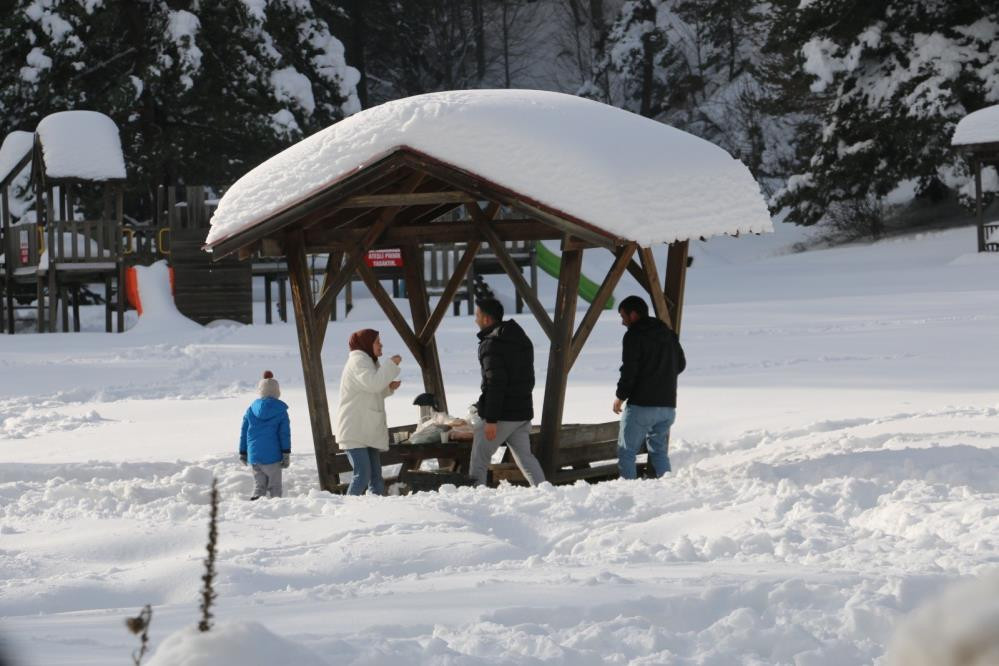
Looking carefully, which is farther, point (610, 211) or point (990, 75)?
point (990, 75)

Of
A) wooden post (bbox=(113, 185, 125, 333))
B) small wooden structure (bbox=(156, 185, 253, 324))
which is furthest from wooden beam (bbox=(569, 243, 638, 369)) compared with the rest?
small wooden structure (bbox=(156, 185, 253, 324))

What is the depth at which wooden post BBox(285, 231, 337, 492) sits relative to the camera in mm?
10906

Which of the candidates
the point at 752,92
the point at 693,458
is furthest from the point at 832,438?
the point at 752,92

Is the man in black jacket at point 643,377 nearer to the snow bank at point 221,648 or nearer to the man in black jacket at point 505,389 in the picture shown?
the man in black jacket at point 505,389

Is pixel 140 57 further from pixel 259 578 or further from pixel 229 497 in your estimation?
pixel 259 578

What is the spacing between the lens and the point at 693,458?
11727 millimetres

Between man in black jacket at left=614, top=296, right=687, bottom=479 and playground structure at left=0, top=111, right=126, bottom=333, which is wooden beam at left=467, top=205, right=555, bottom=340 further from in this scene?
playground structure at left=0, top=111, right=126, bottom=333

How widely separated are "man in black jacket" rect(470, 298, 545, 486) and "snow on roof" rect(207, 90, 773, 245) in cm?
93

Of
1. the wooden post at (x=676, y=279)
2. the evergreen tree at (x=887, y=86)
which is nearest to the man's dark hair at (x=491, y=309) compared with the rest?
the wooden post at (x=676, y=279)

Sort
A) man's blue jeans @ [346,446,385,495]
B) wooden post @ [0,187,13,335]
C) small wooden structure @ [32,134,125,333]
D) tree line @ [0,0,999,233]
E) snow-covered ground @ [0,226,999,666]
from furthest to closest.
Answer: tree line @ [0,0,999,233] < wooden post @ [0,187,13,335] < small wooden structure @ [32,134,125,333] < man's blue jeans @ [346,446,385,495] < snow-covered ground @ [0,226,999,666]

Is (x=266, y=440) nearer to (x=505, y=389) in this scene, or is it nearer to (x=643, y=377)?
(x=505, y=389)

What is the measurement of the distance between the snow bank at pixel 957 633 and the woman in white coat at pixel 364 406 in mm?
9025

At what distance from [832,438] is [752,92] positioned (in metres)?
40.6

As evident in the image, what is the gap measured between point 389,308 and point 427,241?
25.5 inches
